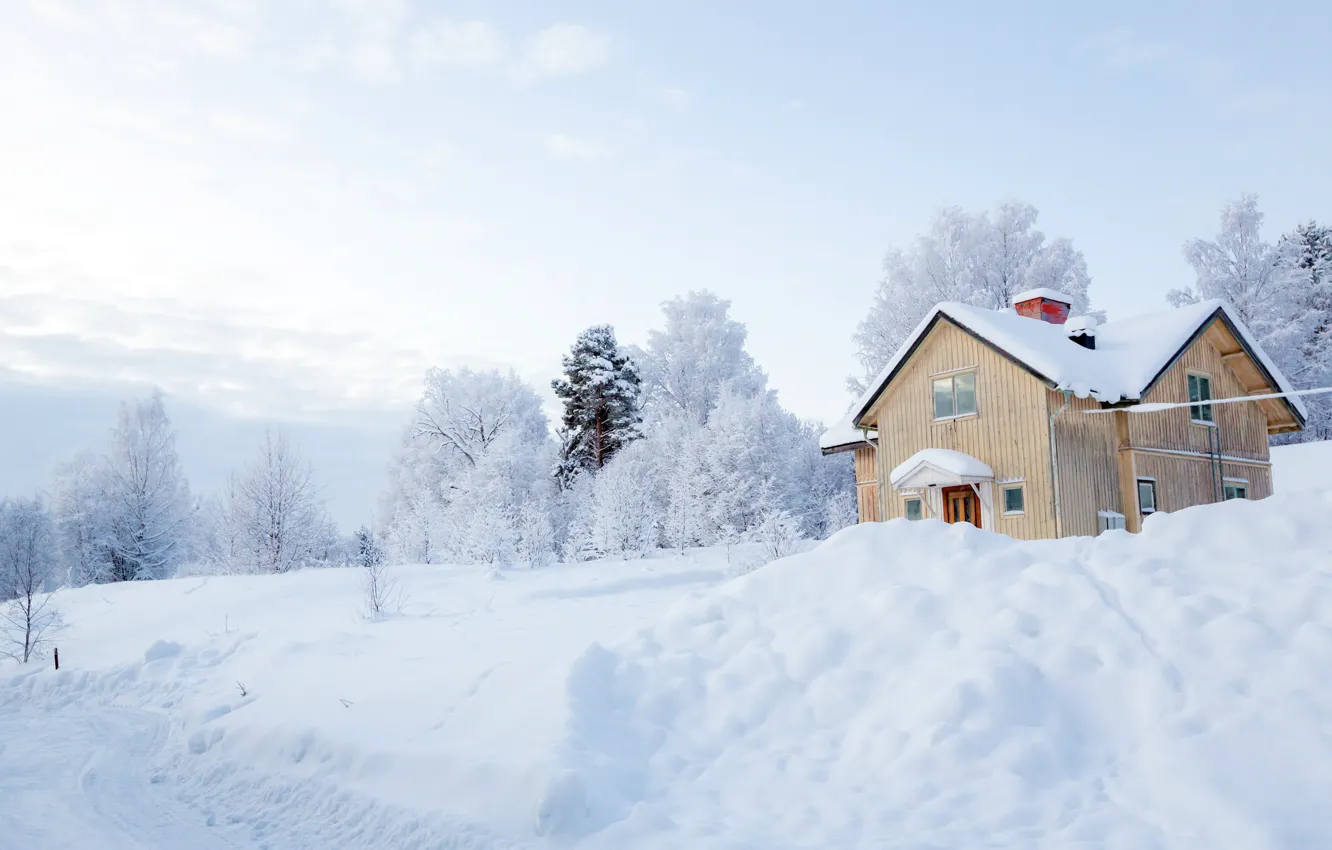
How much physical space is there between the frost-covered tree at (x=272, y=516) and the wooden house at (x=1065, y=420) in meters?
20.8

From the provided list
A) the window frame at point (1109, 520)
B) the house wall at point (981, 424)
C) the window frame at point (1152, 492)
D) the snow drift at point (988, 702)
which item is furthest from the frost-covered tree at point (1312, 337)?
the snow drift at point (988, 702)

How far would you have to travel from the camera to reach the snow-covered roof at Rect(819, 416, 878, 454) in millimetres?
23594

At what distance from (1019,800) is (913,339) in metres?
15.6

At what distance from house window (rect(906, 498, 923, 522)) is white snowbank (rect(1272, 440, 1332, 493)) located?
1404 cm

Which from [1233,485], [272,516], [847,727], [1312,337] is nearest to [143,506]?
[272,516]

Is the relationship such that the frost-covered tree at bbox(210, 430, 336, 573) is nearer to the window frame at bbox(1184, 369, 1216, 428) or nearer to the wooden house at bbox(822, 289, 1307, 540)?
the wooden house at bbox(822, 289, 1307, 540)

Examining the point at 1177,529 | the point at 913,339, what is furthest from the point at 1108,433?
the point at 1177,529

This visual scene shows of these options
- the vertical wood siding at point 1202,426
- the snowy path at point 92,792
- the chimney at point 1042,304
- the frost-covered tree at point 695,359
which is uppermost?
the frost-covered tree at point 695,359

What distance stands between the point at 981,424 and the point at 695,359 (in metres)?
28.6

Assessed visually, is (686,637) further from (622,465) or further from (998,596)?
(622,465)

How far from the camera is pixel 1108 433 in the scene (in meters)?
18.9

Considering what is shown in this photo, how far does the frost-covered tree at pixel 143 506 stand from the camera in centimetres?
3762

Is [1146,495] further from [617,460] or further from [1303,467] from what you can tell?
[617,460]

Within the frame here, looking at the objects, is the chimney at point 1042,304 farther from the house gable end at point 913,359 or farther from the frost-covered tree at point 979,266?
the frost-covered tree at point 979,266
